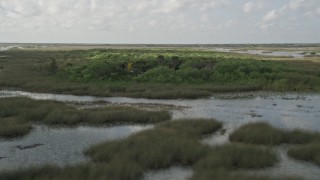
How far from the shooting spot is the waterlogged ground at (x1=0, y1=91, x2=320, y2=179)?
1962cm

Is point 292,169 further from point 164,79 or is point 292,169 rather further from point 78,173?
point 164,79

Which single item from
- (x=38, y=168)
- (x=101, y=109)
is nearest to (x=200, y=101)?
(x=101, y=109)

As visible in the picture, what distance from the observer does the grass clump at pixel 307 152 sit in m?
20.0

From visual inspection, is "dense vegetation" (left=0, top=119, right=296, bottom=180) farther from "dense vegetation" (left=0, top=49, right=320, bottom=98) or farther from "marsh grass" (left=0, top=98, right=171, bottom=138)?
"dense vegetation" (left=0, top=49, right=320, bottom=98)

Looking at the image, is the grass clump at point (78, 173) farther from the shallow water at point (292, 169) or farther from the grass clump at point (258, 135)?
the grass clump at point (258, 135)

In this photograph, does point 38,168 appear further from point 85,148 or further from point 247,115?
point 247,115

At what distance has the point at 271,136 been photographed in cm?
2367

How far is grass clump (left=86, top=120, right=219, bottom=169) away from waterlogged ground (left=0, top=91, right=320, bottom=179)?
2.54ft

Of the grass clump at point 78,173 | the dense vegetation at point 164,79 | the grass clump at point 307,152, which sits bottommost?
the dense vegetation at point 164,79

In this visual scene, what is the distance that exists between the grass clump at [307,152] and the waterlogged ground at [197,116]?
445 mm

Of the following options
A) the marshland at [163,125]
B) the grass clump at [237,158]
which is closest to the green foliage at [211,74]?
the marshland at [163,125]

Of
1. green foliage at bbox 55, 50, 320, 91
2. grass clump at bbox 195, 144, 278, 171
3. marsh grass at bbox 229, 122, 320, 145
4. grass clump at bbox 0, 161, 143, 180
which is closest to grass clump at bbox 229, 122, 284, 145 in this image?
marsh grass at bbox 229, 122, 320, 145

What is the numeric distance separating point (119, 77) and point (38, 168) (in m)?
39.5

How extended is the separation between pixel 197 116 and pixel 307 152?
1226cm
